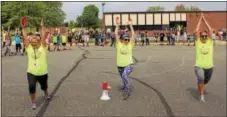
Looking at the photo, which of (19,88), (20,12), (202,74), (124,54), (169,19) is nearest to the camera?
(202,74)

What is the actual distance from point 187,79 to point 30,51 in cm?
633

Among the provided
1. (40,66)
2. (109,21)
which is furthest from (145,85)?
(109,21)

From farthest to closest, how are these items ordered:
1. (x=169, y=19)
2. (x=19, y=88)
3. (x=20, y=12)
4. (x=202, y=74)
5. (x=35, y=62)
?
(x=20, y=12), (x=169, y=19), (x=19, y=88), (x=202, y=74), (x=35, y=62)

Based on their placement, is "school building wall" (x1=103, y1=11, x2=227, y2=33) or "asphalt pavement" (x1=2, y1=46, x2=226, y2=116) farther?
"school building wall" (x1=103, y1=11, x2=227, y2=33)

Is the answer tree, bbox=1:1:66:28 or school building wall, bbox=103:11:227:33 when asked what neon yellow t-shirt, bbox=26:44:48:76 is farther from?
tree, bbox=1:1:66:28

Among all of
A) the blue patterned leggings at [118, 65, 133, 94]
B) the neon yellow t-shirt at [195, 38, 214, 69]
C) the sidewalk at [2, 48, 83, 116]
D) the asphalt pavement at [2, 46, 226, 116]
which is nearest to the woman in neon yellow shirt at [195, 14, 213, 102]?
the neon yellow t-shirt at [195, 38, 214, 69]

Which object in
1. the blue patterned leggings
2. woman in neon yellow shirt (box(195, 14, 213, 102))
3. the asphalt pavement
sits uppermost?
woman in neon yellow shirt (box(195, 14, 213, 102))

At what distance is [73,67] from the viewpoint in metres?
17.7

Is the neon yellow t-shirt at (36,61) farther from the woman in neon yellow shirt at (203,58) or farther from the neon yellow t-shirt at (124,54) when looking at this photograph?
the woman in neon yellow shirt at (203,58)

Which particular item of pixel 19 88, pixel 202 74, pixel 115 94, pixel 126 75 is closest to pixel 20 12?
pixel 19 88

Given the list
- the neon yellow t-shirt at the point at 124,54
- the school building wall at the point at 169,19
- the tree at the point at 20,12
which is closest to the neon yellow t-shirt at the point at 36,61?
the neon yellow t-shirt at the point at 124,54

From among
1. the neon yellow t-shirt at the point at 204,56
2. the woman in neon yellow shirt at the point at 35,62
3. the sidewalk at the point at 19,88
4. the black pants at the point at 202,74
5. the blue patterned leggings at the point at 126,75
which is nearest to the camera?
the sidewalk at the point at 19,88

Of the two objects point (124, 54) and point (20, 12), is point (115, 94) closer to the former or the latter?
point (124, 54)

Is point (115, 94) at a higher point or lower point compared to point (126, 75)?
lower
